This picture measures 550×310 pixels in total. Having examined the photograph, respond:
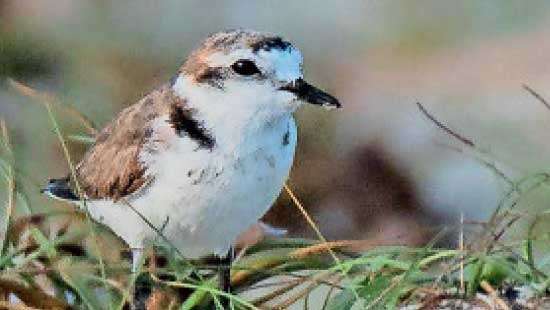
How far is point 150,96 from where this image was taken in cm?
338

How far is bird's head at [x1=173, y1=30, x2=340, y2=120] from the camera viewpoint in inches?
122

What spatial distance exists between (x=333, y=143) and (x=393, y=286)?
283 centimetres

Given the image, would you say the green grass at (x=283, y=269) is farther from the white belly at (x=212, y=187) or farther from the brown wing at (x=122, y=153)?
the brown wing at (x=122, y=153)

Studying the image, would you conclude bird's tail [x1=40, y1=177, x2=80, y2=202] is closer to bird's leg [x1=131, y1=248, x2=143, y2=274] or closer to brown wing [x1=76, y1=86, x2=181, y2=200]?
brown wing [x1=76, y1=86, x2=181, y2=200]

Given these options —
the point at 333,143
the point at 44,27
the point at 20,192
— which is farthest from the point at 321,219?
the point at 20,192

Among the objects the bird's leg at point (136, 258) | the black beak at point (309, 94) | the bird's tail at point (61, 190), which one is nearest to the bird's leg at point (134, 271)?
the bird's leg at point (136, 258)

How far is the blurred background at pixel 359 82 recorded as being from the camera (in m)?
5.16

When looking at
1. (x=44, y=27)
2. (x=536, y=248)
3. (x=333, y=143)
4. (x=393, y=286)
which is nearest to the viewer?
(x=393, y=286)

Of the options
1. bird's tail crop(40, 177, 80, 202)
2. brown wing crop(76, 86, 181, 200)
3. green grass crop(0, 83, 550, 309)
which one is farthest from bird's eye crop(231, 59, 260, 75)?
bird's tail crop(40, 177, 80, 202)

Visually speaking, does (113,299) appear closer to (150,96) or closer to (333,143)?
→ (150,96)

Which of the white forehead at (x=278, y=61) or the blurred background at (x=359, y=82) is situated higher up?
the white forehead at (x=278, y=61)

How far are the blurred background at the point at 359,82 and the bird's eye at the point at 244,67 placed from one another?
1561mm

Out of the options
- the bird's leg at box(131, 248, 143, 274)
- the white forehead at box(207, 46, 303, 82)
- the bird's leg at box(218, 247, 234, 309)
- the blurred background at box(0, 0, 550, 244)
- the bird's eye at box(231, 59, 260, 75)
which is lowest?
the blurred background at box(0, 0, 550, 244)

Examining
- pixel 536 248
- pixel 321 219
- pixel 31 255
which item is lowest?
pixel 321 219
